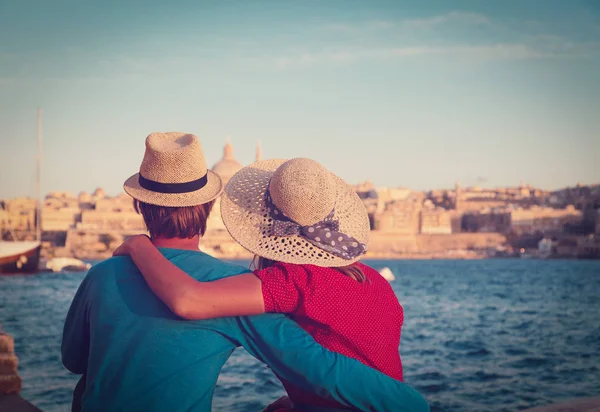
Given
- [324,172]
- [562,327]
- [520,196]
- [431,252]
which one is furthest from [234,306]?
[520,196]

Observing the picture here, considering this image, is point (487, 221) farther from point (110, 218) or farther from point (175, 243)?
point (175, 243)

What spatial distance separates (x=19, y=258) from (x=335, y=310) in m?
38.2

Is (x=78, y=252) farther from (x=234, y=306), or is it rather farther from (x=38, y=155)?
(x=234, y=306)

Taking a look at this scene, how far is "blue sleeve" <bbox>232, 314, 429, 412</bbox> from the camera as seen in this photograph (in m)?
1.49

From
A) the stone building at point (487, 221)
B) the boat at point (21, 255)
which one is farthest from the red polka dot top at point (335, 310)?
the stone building at point (487, 221)

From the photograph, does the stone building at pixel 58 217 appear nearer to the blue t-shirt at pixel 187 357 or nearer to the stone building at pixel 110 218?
the stone building at pixel 110 218

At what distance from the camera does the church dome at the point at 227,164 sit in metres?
73.4

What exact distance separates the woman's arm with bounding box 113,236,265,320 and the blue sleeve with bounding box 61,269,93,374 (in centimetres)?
20

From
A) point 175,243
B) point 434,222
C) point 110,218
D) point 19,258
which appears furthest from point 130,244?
point 434,222

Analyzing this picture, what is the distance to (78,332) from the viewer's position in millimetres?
1665

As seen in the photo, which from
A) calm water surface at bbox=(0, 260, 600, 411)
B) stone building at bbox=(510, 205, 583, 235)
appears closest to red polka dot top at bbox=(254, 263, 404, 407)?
calm water surface at bbox=(0, 260, 600, 411)

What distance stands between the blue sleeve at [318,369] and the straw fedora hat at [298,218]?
136 millimetres

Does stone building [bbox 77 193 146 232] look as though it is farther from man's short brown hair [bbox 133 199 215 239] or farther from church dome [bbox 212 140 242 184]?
man's short brown hair [bbox 133 199 215 239]

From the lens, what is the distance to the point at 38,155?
120 ft
